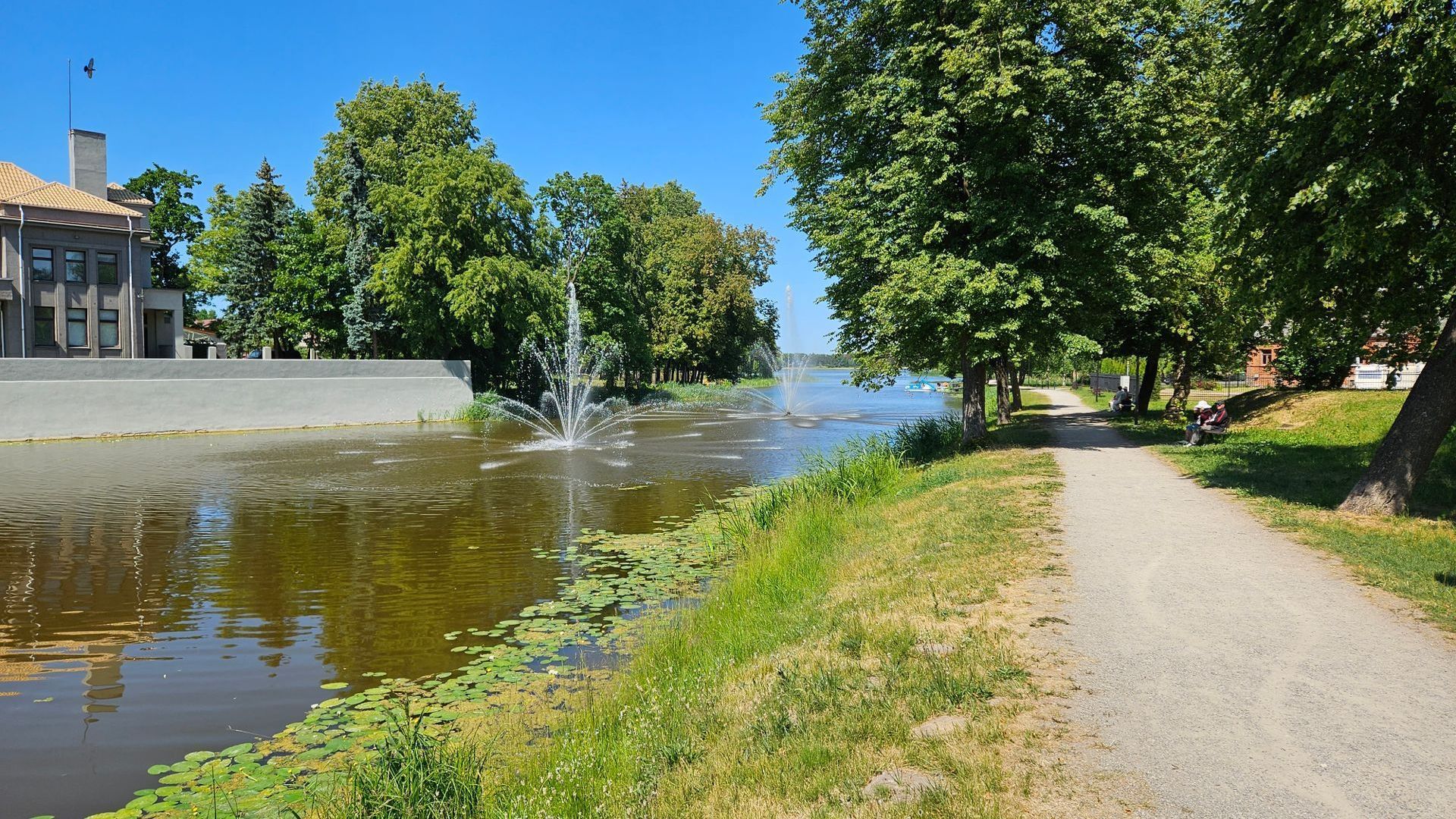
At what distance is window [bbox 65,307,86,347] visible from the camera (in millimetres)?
39406

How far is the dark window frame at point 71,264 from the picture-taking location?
3912 centimetres

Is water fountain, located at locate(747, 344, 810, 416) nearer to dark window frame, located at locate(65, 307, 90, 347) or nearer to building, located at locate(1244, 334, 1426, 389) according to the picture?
building, located at locate(1244, 334, 1426, 389)

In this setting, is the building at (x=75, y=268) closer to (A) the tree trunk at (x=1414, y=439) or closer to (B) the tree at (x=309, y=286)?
(B) the tree at (x=309, y=286)

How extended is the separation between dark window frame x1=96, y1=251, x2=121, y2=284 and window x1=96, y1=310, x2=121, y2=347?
1566 millimetres

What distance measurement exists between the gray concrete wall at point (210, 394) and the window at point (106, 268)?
38.4ft

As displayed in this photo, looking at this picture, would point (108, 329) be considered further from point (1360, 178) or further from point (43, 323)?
point (1360, 178)

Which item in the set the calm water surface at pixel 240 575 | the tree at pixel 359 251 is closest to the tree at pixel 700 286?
the tree at pixel 359 251

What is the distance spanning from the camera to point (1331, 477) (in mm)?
13094

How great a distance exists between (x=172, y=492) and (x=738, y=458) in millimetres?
14661

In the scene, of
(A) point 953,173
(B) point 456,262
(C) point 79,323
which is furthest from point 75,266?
(A) point 953,173

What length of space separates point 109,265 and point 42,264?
8.79 ft

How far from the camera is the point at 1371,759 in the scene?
4.29 metres

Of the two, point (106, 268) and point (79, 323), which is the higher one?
point (106, 268)

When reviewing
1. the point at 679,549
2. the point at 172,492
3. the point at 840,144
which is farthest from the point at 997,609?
the point at 172,492
